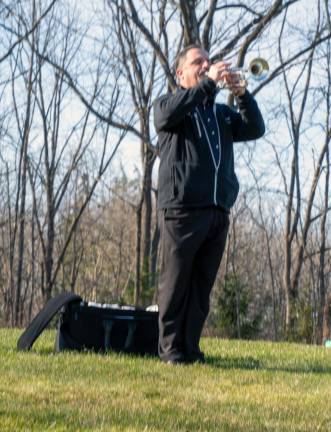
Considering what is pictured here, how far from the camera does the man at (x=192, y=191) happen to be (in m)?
4.41

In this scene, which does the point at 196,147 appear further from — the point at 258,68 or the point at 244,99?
the point at 258,68

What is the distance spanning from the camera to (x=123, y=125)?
1609cm

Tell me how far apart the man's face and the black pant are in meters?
0.77

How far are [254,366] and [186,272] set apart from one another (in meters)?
0.73

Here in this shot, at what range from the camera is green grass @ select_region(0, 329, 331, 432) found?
9.38ft

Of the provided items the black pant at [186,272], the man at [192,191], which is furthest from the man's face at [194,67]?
the black pant at [186,272]

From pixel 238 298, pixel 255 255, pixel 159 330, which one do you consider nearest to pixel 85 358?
pixel 159 330

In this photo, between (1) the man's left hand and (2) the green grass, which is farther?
(1) the man's left hand

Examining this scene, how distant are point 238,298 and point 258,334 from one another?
1.21 metres

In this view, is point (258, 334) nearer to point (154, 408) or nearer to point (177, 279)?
point (177, 279)

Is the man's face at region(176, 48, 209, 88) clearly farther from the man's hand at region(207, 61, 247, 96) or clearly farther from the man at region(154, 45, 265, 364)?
the man's hand at region(207, 61, 247, 96)

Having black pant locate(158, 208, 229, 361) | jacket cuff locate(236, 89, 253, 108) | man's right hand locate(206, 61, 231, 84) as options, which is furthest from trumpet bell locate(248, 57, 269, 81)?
black pant locate(158, 208, 229, 361)

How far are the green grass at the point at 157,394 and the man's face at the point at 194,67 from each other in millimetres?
1624

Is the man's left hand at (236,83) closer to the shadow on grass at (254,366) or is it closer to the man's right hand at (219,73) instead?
the man's right hand at (219,73)
